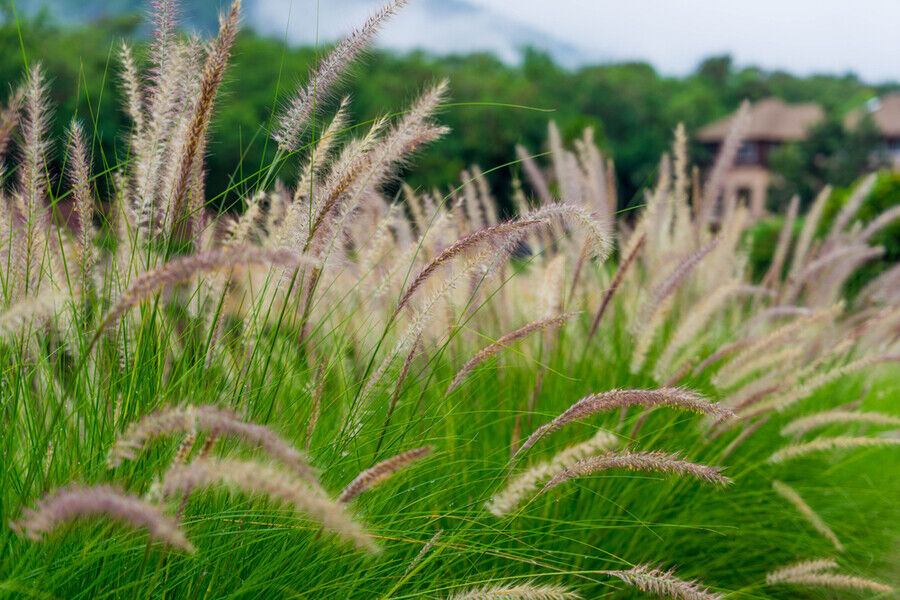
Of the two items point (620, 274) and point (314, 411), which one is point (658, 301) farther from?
point (314, 411)

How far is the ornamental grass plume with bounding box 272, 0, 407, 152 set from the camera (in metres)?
1.85

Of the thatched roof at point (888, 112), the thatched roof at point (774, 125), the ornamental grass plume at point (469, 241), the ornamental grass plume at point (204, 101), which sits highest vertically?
the thatched roof at point (888, 112)

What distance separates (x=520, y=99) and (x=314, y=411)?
49.6 meters

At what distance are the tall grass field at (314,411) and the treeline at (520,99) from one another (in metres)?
18.0

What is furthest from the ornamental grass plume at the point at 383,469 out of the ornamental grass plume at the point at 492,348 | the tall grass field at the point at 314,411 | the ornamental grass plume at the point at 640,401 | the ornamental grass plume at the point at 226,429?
the ornamental grass plume at the point at 492,348

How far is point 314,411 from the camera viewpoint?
1.86 metres

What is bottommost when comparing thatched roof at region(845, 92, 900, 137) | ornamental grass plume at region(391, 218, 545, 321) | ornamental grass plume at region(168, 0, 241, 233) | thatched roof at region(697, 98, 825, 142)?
thatched roof at region(697, 98, 825, 142)

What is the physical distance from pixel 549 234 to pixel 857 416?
2.44 metres

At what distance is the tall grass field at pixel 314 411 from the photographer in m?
1.44

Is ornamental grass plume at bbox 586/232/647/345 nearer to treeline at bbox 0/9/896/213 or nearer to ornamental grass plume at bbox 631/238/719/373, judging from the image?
ornamental grass plume at bbox 631/238/719/373

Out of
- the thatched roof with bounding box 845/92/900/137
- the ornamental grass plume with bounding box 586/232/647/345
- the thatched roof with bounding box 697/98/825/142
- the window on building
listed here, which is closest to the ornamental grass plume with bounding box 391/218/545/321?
the ornamental grass plume with bounding box 586/232/647/345

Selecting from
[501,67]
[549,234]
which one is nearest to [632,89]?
[501,67]

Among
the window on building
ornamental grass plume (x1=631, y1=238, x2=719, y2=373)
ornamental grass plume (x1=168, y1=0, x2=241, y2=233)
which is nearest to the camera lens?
ornamental grass plume (x1=168, y1=0, x2=241, y2=233)

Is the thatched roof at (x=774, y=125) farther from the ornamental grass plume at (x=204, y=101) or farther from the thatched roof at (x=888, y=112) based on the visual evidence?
the ornamental grass plume at (x=204, y=101)
